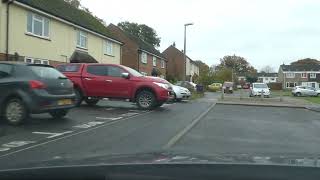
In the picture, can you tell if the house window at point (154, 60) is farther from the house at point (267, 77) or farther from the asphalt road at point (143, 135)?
the house at point (267, 77)

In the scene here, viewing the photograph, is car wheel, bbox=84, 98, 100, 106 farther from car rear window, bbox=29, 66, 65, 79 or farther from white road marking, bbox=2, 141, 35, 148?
white road marking, bbox=2, 141, 35, 148

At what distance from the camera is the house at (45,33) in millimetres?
25266

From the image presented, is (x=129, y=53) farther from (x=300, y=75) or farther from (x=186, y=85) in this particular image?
(x=300, y=75)

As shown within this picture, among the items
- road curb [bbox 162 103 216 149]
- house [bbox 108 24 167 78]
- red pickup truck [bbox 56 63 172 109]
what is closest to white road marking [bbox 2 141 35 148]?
road curb [bbox 162 103 216 149]

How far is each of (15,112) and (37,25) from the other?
15.6 meters

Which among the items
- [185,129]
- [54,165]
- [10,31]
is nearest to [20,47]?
[10,31]

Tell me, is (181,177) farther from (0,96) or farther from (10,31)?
(10,31)

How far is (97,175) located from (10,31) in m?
23.7

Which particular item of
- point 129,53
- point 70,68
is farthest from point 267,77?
point 70,68

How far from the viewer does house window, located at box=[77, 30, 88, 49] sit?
34594mm

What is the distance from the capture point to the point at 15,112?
13.5 m

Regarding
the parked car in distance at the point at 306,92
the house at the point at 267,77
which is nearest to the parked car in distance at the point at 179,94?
the parked car in distance at the point at 306,92

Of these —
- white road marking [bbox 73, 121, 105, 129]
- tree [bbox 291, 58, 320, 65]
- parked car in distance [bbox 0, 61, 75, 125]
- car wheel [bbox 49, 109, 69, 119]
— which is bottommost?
white road marking [bbox 73, 121, 105, 129]

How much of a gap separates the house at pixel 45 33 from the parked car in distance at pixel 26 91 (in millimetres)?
10849
